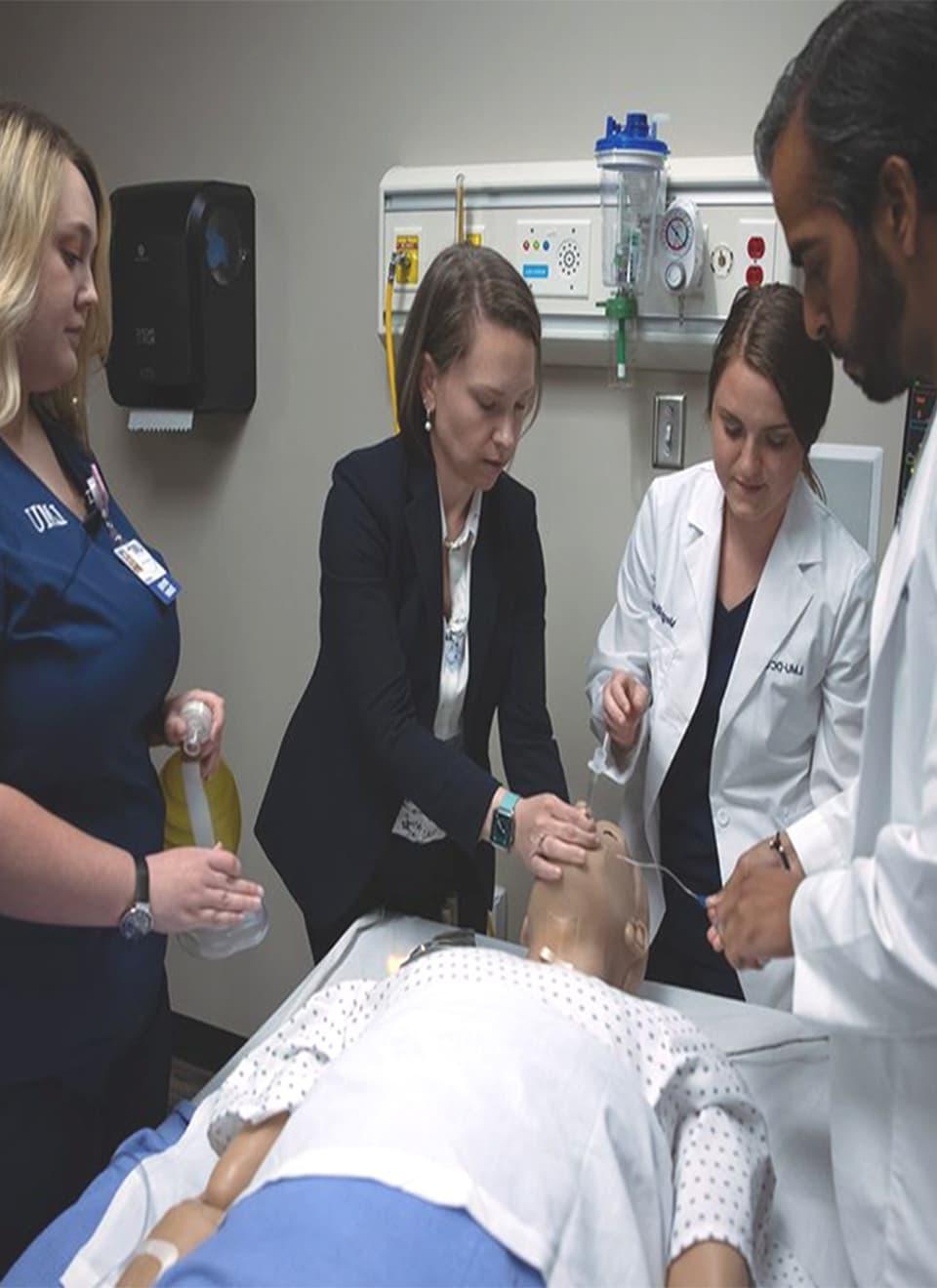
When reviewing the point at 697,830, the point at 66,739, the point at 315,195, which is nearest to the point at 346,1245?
the point at 66,739

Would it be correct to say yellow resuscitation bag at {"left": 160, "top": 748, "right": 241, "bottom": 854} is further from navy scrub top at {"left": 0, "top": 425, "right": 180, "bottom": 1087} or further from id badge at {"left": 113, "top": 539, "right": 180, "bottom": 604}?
id badge at {"left": 113, "top": 539, "right": 180, "bottom": 604}

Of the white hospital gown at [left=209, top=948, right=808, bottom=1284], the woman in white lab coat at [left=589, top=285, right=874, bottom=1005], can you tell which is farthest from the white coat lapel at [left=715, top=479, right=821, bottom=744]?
the white hospital gown at [left=209, top=948, right=808, bottom=1284]

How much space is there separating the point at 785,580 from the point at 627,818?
438 millimetres

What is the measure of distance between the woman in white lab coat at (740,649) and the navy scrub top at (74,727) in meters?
0.70

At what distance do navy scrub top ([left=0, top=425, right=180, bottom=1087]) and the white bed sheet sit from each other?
0.64ft

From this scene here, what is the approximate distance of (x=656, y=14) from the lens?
2.05m

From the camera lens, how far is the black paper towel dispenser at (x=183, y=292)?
2.40 metres

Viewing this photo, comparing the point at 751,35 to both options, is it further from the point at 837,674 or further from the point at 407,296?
the point at 837,674

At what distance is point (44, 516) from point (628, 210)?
3.71 ft

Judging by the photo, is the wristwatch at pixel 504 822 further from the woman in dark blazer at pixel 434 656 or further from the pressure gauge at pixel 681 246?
the pressure gauge at pixel 681 246

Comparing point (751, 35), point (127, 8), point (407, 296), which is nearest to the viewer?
point (751, 35)

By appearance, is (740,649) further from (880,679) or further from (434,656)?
(880,679)

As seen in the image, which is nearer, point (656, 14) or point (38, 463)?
point (38, 463)

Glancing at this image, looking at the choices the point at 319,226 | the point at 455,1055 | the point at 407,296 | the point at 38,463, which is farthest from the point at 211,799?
the point at 319,226
